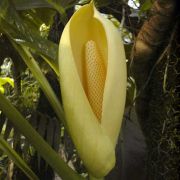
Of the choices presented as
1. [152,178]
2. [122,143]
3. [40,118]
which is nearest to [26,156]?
[40,118]

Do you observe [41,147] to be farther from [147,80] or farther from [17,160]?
[147,80]

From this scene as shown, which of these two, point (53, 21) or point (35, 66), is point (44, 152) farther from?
point (53, 21)

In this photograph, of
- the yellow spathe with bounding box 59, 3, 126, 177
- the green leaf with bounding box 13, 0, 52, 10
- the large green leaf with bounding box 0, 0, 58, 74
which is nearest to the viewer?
the yellow spathe with bounding box 59, 3, 126, 177

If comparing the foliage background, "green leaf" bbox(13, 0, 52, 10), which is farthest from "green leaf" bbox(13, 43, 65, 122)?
"green leaf" bbox(13, 0, 52, 10)

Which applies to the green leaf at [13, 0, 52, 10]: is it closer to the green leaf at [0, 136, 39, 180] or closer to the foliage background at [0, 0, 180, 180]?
the foliage background at [0, 0, 180, 180]

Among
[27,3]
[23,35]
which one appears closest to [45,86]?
[23,35]

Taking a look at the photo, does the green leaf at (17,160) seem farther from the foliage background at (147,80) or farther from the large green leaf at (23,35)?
the large green leaf at (23,35)
